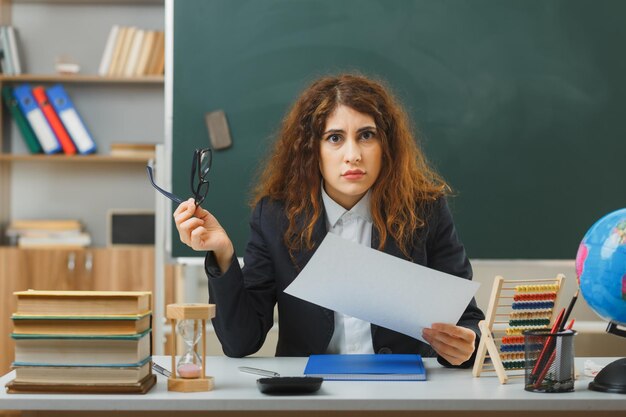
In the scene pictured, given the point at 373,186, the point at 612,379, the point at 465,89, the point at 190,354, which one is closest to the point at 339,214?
the point at 373,186

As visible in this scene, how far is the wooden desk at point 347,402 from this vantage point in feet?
4.52

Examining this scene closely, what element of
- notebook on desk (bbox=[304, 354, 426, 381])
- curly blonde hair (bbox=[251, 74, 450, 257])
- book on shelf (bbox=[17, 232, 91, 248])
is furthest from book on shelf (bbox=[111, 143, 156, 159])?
notebook on desk (bbox=[304, 354, 426, 381])

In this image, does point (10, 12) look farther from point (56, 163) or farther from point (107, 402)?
point (107, 402)

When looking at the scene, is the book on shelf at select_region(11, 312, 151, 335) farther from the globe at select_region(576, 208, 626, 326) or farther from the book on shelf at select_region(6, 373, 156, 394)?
the globe at select_region(576, 208, 626, 326)

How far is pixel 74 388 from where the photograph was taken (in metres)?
1.42

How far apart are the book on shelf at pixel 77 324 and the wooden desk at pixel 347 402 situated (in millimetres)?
108

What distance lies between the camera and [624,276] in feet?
4.84

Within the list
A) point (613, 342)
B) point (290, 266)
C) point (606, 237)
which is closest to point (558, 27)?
point (613, 342)

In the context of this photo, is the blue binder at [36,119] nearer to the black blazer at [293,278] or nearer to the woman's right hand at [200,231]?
the black blazer at [293,278]

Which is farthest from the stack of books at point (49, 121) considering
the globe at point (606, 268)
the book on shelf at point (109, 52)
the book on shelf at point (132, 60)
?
the globe at point (606, 268)

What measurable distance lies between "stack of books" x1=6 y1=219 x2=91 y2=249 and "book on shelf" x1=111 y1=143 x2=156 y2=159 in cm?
45

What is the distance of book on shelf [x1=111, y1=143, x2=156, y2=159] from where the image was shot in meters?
4.67

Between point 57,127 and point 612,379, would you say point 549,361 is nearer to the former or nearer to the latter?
point 612,379

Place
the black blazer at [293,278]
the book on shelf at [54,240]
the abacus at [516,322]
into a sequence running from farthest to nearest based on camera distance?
1. the book on shelf at [54,240]
2. the black blazer at [293,278]
3. the abacus at [516,322]
